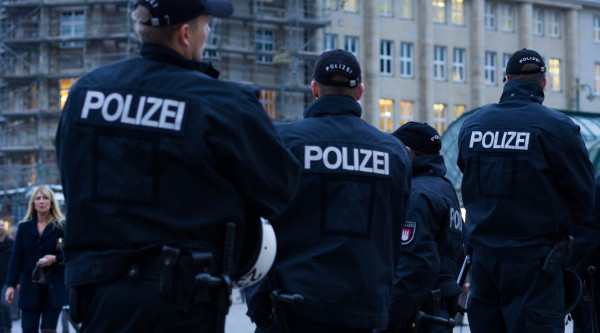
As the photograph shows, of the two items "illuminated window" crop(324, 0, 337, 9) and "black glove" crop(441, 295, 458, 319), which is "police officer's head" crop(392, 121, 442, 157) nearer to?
"black glove" crop(441, 295, 458, 319)

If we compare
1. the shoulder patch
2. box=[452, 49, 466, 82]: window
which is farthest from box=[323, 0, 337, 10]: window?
the shoulder patch

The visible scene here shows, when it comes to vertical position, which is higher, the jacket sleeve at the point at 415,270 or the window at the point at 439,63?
the window at the point at 439,63

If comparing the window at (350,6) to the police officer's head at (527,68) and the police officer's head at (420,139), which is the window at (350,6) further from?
the police officer's head at (527,68)

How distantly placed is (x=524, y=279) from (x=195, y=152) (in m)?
3.16

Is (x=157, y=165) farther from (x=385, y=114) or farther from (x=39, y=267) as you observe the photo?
(x=385, y=114)

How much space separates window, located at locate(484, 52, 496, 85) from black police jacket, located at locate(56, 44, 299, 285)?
66.6 metres

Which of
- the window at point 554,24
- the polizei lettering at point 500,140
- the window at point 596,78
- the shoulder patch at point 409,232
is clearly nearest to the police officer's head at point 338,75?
the shoulder patch at point 409,232

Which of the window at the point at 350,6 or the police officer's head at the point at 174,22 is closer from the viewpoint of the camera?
the police officer's head at the point at 174,22

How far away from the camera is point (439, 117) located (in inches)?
2670

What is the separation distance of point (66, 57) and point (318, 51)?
13.2 meters

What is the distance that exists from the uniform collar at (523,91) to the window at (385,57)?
58401 mm

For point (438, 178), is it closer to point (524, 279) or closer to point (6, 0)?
point (524, 279)

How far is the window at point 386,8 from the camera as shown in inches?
2601

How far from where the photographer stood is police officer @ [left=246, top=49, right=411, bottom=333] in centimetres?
518
